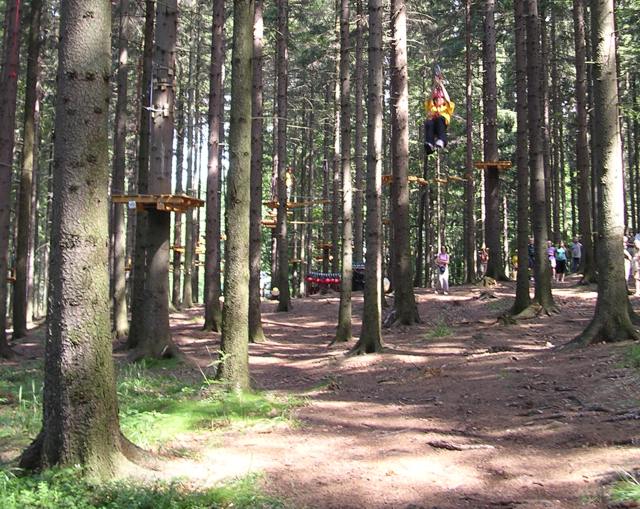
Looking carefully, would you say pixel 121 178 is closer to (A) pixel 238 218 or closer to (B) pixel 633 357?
(A) pixel 238 218

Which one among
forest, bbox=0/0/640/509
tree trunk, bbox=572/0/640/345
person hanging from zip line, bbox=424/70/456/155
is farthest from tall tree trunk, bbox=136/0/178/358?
tree trunk, bbox=572/0/640/345

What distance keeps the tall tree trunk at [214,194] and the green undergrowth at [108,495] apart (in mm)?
11514

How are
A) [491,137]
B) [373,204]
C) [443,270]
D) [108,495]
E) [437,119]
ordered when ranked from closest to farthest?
[108,495] → [373,204] → [437,119] → [491,137] → [443,270]

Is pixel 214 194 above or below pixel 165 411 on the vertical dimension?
above

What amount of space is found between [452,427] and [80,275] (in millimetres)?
4635

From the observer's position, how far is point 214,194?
16969mm

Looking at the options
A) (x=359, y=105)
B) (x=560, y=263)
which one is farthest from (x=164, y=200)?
(x=560, y=263)

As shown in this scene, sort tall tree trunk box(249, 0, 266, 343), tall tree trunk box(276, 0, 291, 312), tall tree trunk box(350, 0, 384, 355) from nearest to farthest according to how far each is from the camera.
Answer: tall tree trunk box(350, 0, 384, 355) < tall tree trunk box(249, 0, 266, 343) < tall tree trunk box(276, 0, 291, 312)

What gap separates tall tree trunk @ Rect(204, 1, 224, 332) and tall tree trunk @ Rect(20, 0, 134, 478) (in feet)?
36.9

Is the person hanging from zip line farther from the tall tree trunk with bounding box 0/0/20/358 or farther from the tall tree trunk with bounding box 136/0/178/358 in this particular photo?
the tall tree trunk with bounding box 0/0/20/358

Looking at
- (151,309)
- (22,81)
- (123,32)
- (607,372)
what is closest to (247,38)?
(151,309)

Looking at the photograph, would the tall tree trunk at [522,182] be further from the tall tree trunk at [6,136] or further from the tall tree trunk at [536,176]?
the tall tree trunk at [6,136]

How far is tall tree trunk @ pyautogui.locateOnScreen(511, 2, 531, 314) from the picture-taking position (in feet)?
46.4

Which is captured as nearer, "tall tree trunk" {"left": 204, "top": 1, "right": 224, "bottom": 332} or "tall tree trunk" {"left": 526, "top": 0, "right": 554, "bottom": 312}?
"tall tree trunk" {"left": 526, "top": 0, "right": 554, "bottom": 312}
